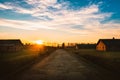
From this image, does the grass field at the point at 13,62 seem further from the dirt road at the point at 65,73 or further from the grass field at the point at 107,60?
the grass field at the point at 107,60

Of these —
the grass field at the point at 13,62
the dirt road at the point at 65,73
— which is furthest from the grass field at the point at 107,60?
the grass field at the point at 13,62

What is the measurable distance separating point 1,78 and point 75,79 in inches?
171

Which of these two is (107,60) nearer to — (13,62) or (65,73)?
(13,62)

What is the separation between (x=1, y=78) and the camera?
10.4 m

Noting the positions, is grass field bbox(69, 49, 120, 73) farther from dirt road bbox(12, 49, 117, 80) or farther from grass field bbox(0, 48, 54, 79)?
grass field bbox(0, 48, 54, 79)

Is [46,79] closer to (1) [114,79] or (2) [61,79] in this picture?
(2) [61,79]

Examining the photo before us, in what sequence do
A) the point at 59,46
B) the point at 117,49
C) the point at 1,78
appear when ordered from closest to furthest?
the point at 1,78 → the point at 117,49 → the point at 59,46

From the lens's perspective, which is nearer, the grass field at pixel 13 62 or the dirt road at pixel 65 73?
the dirt road at pixel 65 73

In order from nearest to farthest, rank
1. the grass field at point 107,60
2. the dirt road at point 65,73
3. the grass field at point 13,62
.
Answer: the dirt road at point 65,73 → the grass field at point 13,62 → the grass field at point 107,60

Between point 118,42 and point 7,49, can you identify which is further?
point 118,42

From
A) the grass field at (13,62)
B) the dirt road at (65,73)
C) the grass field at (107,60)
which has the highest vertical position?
the grass field at (13,62)

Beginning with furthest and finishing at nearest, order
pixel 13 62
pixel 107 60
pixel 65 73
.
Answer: pixel 107 60
pixel 13 62
pixel 65 73

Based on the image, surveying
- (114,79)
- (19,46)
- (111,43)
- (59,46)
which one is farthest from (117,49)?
(59,46)

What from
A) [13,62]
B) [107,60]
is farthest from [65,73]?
[107,60]
